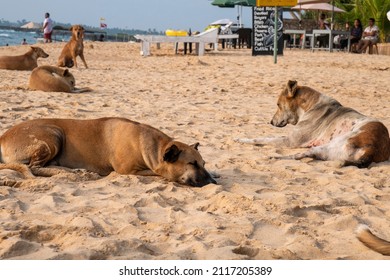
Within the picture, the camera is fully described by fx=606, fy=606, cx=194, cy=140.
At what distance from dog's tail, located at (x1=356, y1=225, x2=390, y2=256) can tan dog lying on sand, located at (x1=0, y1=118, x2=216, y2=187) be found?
1.72 m

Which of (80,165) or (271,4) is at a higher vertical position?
(271,4)

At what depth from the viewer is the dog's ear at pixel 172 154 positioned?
5414mm

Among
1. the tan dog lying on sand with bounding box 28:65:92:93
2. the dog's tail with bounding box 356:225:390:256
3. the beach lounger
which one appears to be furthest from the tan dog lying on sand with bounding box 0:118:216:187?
the beach lounger

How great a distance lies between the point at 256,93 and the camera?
498 inches

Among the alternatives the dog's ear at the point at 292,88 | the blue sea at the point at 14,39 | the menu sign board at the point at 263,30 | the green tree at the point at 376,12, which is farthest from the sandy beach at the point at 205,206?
the blue sea at the point at 14,39

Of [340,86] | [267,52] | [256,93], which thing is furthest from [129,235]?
[267,52]

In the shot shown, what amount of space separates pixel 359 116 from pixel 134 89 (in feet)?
21.9

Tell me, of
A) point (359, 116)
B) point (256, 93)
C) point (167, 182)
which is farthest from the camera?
point (256, 93)

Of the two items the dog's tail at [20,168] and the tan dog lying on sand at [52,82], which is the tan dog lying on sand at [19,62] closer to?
the tan dog lying on sand at [52,82]

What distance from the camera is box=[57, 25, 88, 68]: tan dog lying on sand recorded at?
17.7 m

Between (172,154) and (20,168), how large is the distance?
4.69 ft

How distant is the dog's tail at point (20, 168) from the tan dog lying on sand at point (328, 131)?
9.83 feet

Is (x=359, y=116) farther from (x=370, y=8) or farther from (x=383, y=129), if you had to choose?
(x=370, y=8)

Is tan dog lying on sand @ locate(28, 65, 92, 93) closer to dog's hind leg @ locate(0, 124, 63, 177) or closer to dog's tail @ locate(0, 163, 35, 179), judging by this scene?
dog's hind leg @ locate(0, 124, 63, 177)
